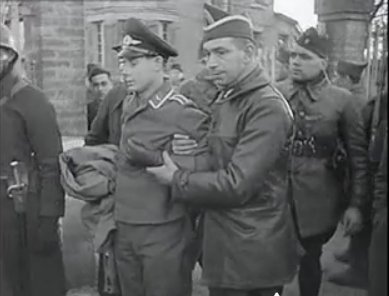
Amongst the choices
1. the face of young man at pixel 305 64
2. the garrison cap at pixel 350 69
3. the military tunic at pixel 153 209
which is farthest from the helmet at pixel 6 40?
the garrison cap at pixel 350 69

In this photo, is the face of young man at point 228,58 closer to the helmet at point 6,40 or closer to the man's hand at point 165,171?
the man's hand at point 165,171

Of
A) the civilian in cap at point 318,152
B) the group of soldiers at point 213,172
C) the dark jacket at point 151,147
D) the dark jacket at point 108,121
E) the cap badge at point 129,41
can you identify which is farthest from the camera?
the dark jacket at point 108,121

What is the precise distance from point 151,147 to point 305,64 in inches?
54.7

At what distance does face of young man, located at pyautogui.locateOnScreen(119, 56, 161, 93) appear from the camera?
3645mm

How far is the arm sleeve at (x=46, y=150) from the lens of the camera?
3.96m

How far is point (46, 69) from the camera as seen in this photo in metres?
7.41

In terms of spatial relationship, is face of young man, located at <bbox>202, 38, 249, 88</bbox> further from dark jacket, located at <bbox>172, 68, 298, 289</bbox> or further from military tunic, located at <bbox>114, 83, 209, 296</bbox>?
military tunic, located at <bbox>114, 83, 209, 296</bbox>

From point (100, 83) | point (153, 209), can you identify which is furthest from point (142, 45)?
point (100, 83)

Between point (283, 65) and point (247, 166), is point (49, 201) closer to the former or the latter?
point (247, 166)

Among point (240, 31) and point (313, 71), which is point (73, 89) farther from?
point (240, 31)

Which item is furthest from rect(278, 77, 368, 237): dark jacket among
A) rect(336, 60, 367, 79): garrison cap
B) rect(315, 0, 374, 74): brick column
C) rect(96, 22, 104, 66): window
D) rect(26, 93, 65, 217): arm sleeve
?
rect(96, 22, 104, 66): window

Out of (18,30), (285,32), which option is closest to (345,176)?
(18,30)

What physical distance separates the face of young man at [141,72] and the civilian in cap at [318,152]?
1.13m

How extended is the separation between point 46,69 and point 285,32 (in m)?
8.99
